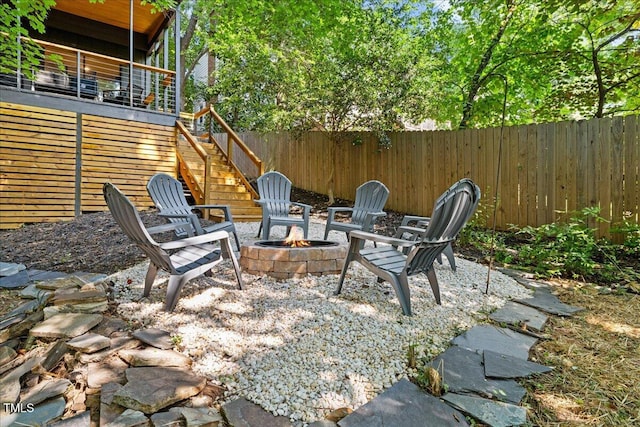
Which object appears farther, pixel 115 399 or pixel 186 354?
pixel 186 354

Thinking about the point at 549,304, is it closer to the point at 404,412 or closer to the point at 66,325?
the point at 404,412

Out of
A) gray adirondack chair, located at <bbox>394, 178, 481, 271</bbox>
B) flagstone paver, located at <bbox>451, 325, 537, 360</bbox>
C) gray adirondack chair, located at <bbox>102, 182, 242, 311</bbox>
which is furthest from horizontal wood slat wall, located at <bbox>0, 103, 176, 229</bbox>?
flagstone paver, located at <bbox>451, 325, 537, 360</bbox>

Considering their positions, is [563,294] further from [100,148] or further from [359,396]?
[100,148]

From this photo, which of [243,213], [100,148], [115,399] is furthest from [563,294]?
[100,148]

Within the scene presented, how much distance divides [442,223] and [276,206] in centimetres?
296

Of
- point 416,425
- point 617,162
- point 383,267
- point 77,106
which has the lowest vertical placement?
point 416,425

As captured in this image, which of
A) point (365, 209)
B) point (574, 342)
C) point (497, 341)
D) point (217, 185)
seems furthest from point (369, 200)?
point (217, 185)

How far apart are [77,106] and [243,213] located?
3560mm

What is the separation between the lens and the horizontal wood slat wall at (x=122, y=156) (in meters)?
6.59

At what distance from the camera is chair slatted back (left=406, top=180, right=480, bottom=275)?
2471mm

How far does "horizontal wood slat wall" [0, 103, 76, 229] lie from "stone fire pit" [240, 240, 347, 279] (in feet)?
15.8

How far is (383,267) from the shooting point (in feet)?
8.81

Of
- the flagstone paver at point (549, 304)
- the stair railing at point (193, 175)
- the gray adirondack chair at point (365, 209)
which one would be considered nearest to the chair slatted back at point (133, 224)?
the gray adirondack chair at point (365, 209)

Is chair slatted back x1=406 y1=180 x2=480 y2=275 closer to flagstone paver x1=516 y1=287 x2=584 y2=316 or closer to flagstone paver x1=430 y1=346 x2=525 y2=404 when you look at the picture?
flagstone paver x1=430 y1=346 x2=525 y2=404
